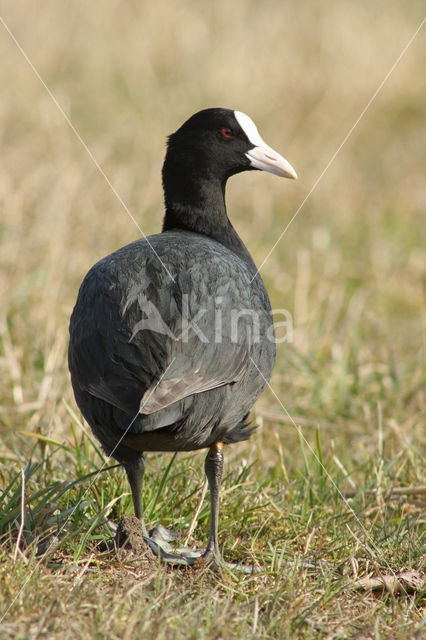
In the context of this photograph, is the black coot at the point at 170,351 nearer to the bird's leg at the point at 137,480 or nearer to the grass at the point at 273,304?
the bird's leg at the point at 137,480

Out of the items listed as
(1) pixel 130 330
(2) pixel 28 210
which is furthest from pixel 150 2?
(1) pixel 130 330

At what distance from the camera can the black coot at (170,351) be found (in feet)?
9.37

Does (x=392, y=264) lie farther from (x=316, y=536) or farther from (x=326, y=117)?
(x=316, y=536)

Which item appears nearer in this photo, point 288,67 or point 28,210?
point 28,210

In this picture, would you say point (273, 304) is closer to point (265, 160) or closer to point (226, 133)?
point (265, 160)

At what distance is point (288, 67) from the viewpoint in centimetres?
977

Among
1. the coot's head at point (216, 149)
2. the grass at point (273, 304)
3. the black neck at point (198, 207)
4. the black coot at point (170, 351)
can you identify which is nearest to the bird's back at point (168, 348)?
the black coot at point (170, 351)

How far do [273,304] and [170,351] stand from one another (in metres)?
3.41

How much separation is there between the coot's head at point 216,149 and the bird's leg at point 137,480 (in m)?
1.40


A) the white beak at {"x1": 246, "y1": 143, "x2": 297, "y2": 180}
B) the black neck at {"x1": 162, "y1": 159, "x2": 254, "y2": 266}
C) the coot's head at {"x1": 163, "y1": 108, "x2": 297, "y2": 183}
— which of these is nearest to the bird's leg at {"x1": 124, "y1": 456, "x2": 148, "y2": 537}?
the black neck at {"x1": 162, "y1": 159, "x2": 254, "y2": 266}

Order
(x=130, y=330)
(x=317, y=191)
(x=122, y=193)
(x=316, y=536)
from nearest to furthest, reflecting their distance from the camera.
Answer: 1. (x=130, y=330)
2. (x=316, y=536)
3. (x=122, y=193)
4. (x=317, y=191)

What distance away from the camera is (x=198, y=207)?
12.7ft

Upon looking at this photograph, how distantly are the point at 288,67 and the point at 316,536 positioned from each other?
7392 millimetres

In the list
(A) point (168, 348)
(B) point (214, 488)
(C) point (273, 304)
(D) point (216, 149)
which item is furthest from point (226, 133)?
(C) point (273, 304)
